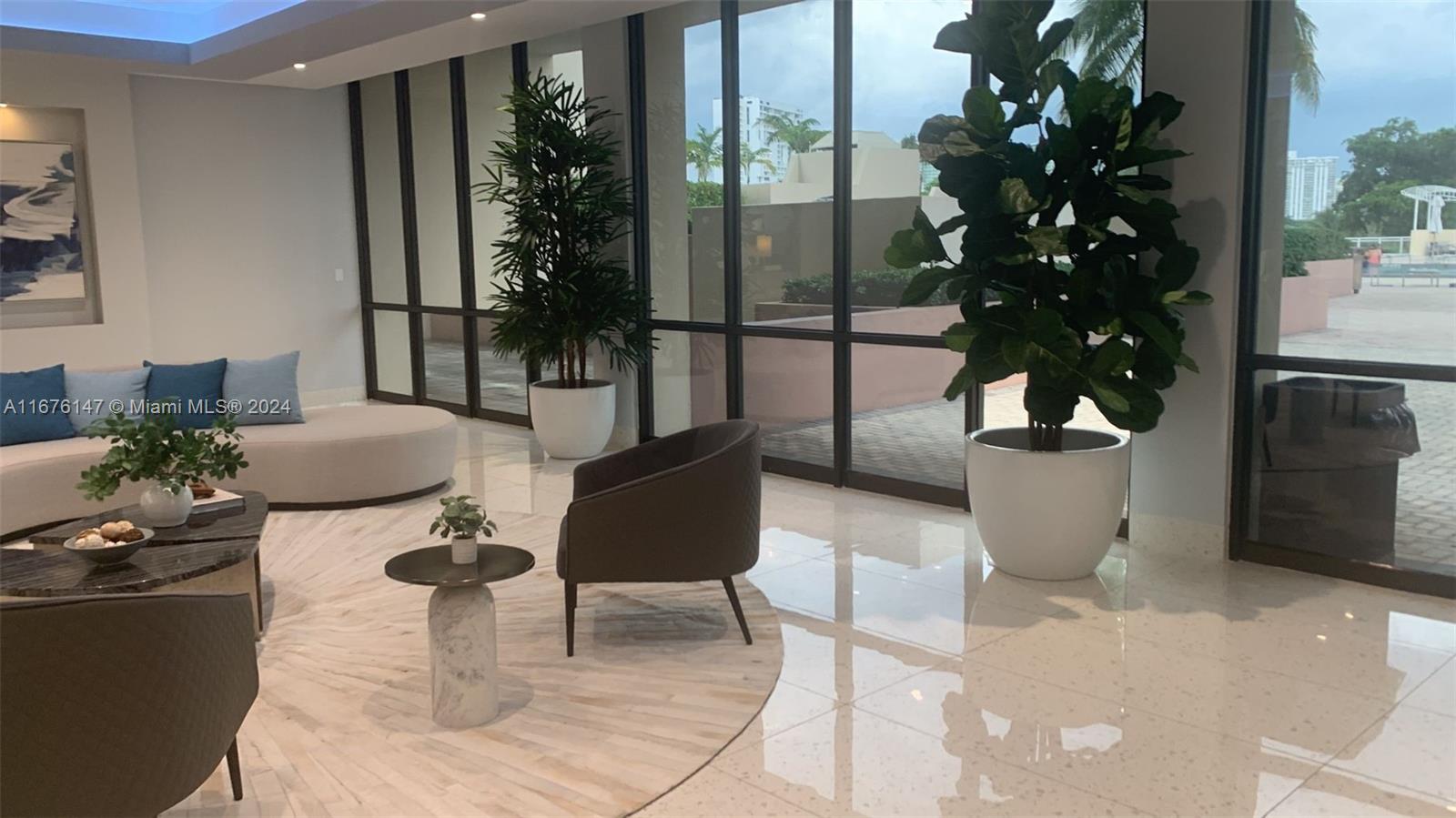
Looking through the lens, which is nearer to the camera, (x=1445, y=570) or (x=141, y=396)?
(x=1445, y=570)

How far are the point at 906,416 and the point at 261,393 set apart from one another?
3842mm

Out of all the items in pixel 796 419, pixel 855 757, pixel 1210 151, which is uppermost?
pixel 1210 151

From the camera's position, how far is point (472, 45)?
8.11m

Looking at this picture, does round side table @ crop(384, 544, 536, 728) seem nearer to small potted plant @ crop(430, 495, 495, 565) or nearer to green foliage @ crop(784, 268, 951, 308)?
small potted plant @ crop(430, 495, 495, 565)

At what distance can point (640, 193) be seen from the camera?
7668 millimetres

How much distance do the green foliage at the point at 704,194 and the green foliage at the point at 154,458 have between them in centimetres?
350

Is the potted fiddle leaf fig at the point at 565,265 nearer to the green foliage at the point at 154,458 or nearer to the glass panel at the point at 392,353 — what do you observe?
the glass panel at the point at 392,353

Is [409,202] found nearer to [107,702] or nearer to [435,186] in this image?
[435,186]

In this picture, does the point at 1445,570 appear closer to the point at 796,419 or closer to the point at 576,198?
the point at 796,419

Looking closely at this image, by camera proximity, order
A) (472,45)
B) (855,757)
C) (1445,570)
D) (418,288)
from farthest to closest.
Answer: (418,288) < (472,45) < (1445,570) < (855,757)

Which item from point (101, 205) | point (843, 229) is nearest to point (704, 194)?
point (843, 229)

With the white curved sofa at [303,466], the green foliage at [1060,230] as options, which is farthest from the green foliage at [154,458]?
the green foliage at [1060,230]

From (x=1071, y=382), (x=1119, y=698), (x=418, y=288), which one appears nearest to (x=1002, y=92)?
(x=1071, y=382)

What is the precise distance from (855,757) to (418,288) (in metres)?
7.54
